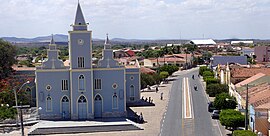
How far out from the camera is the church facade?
46375 millimetres

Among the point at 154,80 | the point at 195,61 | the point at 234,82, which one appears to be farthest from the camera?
the point at 195,61

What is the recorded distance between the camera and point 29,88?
55.2 metres

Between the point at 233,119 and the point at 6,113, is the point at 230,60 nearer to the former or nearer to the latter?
the point at 233,119

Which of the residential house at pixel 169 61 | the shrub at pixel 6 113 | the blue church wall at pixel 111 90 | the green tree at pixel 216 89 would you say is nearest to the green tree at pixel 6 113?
the shrub at pixel 6 113

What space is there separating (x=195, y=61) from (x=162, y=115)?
8841 cm

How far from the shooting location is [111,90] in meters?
47.9

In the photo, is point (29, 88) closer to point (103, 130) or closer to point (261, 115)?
point (103, 130)

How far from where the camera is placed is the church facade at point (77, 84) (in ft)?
152

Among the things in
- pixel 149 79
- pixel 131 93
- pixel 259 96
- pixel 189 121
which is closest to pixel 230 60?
pixel 149 79

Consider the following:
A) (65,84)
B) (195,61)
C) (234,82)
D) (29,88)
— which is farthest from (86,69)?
(195,61)

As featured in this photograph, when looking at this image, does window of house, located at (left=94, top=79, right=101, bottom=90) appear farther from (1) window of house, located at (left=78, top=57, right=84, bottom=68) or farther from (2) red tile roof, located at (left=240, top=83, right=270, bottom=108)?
(2) red tile roof, located at (left=240, top=83, right=270, bottom=108)

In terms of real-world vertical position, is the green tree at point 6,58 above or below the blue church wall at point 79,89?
above

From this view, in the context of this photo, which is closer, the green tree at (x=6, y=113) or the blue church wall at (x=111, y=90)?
the green tree at (x=6, y=113)

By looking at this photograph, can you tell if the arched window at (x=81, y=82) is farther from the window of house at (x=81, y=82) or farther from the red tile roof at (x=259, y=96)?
the red tile roof at (x=259, y=96)
